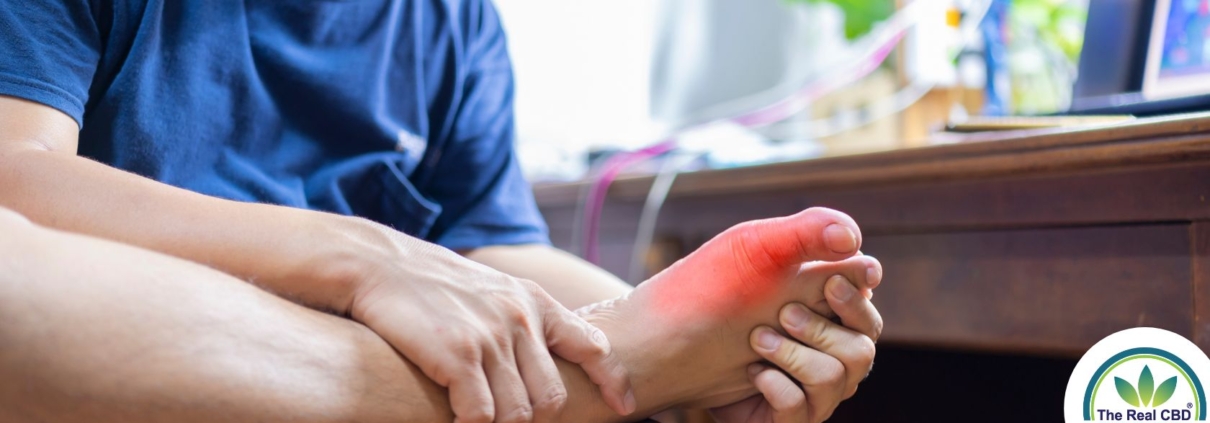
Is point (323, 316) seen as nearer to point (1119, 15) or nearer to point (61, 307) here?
point (61, 307)

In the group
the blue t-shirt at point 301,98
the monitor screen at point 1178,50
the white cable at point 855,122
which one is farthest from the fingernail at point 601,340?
the white cable at point 855,122

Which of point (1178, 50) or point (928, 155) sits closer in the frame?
point (928, 155)

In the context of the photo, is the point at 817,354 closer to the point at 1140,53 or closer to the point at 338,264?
the point at 338,264

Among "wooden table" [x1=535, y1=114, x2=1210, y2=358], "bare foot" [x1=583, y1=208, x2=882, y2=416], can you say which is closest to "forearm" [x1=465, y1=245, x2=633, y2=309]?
"bare foot" [x1=583, y1=208, x2=882, y2=416]

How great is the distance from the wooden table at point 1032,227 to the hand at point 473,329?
39 centimetres

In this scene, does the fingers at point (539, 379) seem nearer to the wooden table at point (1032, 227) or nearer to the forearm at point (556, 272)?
the forearm at point (556, 272)

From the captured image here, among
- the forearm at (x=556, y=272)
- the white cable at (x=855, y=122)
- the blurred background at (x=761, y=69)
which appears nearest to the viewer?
the forearm at (x=556, y=272)

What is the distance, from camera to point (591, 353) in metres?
0.62

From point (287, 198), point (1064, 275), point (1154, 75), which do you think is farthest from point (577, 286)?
point (1154, 75)

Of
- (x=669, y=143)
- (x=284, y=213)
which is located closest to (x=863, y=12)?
(x=669, y=143)

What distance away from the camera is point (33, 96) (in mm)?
618

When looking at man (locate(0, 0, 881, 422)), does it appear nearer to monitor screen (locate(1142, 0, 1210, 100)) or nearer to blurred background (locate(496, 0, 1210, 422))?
blurred background (locate(496, 0, 1210, 422))

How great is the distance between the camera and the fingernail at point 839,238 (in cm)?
63

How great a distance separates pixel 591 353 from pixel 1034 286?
1.30 ft
